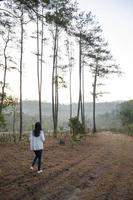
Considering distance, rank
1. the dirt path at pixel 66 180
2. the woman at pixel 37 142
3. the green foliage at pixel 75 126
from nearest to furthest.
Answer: the dirt path at pixel 66 180
the woman at pixel 37 142
the green foliage at pixel 75 126

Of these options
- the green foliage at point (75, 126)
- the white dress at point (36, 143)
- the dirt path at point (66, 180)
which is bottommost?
the dirt path at point (66, 180)

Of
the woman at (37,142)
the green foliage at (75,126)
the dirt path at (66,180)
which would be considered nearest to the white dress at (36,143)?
the woman at (37,142)

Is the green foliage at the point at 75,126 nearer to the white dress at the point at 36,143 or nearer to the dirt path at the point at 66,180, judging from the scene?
the dirt path at the point at 66,180

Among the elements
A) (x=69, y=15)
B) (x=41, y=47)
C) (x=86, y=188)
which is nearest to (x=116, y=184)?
(x=86, y=188)

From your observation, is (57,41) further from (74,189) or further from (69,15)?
(74,189)

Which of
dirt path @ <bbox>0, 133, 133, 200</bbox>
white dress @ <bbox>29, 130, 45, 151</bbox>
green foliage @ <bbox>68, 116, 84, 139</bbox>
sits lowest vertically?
dirt path @ <bbox>0, 133, 133, 200</bbox>

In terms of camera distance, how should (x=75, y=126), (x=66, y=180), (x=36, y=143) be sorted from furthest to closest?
(x=75, y=126)
(x=36, y=143)
(x=66, y=180)

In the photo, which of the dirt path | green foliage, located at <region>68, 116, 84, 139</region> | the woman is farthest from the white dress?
green foliage, located at <region>68, 116, 84, 139</region>

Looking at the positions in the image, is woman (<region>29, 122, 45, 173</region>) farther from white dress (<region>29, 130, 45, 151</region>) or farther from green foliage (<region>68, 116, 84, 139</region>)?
green foliage (<region>68, 116, 84, 139</region>)

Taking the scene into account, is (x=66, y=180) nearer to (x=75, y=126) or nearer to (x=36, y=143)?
(x=36, y=143)

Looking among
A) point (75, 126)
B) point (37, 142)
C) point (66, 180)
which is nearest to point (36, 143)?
point (37, 142)

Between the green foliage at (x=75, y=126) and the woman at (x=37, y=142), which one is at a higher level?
the green foliage at (x=75, y=126)

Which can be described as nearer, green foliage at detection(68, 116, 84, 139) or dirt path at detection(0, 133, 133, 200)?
dirt path at detection(0, 133, 133, 200)

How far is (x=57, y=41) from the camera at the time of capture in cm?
3231
